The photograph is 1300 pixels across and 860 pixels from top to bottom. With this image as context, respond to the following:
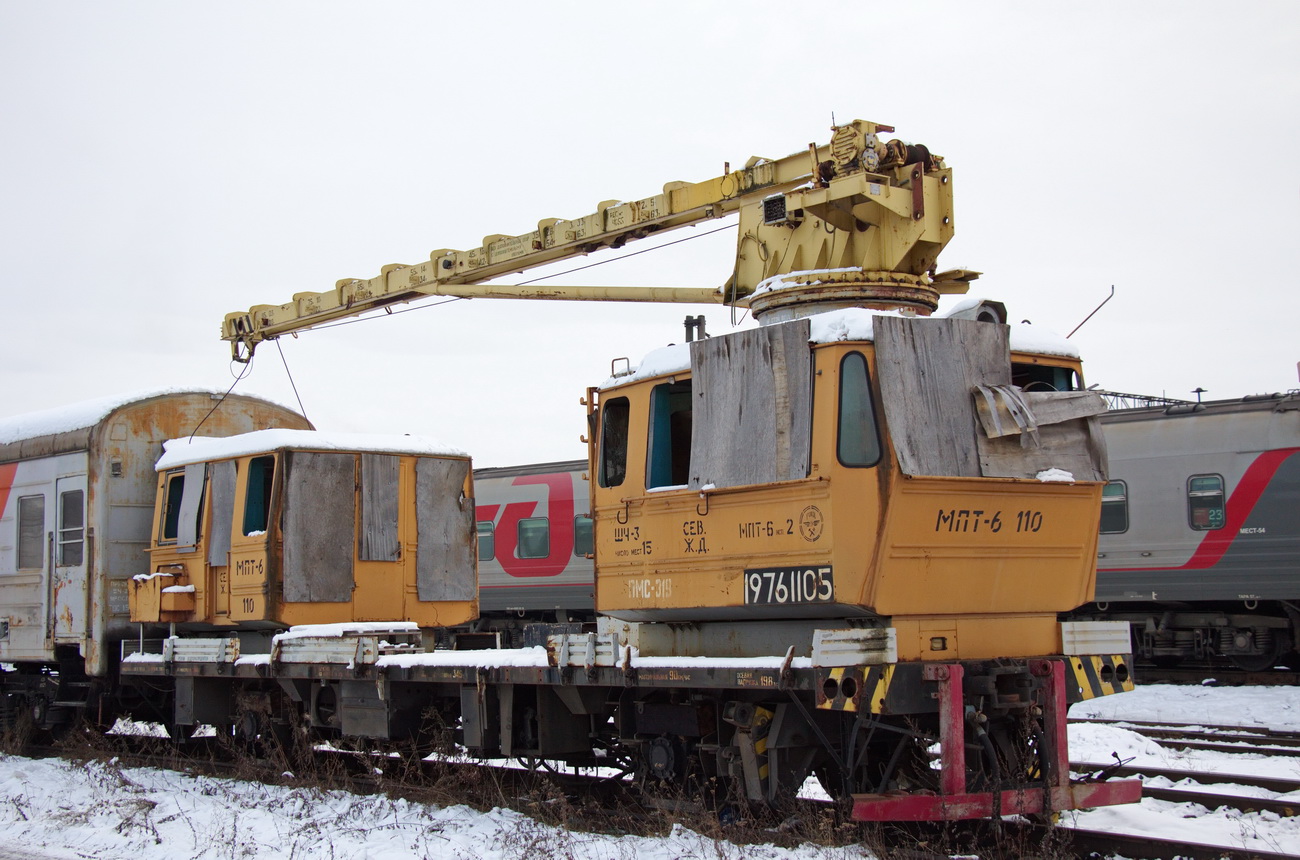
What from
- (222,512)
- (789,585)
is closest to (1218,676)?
(789,585)

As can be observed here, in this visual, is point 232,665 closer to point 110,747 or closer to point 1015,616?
point 110,747

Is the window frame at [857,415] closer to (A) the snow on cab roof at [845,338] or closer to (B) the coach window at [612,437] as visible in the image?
(A) the snow on cab roof at [845,338]

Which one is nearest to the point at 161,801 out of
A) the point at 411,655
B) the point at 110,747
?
the point at 411,655

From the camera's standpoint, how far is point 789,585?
25.3 ft

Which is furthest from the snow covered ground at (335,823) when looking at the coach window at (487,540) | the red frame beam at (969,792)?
the coach window at (487,540)

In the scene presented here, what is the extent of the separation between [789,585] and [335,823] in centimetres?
415

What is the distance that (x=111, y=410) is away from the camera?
1373 centimetres

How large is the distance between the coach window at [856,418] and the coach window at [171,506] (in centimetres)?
833

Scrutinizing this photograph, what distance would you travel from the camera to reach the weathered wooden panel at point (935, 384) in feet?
24.9

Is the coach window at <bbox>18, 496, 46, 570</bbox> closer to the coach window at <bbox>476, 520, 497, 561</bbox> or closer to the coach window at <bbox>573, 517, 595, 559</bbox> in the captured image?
the coach window at <bbox>573, 517, 595, 559</bbox>

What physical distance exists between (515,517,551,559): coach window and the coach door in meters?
8.62

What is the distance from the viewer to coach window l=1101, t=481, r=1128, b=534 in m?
17.3

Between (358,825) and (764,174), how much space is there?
686 centimetres

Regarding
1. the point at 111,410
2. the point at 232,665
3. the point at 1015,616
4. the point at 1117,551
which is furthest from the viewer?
the point at 1117,551
